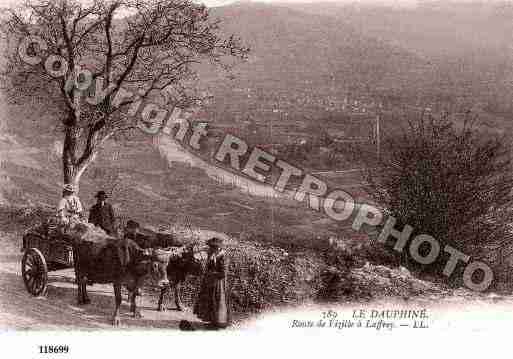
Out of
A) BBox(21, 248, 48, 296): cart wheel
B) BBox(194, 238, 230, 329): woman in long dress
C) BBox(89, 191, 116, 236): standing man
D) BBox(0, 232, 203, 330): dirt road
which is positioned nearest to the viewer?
BBox(194, 238, 230, 329): woman in long dress

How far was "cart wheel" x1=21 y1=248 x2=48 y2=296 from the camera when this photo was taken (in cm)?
819

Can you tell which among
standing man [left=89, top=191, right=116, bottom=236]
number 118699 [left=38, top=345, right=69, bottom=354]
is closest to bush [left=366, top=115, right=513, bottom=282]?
standing man [left=89, top=191, right=116, bottom=236]

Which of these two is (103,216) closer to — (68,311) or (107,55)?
(68,311)

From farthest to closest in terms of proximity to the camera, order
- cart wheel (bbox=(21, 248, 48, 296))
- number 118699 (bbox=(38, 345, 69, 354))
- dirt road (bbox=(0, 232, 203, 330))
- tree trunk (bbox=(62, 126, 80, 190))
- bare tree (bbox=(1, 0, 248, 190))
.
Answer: tree trunk (bbox=(62, 126, 80, 190)) < bare tree (bbox=(1, 0, 248, 190)) < cart wheel (bbox=(21, 248, 48, 296)) < number 118699 (bbox=(38, 345, 69, 354)) < dirt road (bbox=(0, 232, 203, 330))

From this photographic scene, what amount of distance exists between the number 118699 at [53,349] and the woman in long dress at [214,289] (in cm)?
240

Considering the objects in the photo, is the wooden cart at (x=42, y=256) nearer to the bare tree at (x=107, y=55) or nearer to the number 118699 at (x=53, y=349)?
the number 118699 at (x=53, y=349)

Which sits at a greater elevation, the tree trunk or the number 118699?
the tree trunk

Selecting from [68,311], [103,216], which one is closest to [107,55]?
[103,216]

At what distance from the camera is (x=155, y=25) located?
10719 mm

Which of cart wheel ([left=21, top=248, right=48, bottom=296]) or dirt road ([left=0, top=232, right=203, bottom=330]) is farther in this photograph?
cart wheel ([left=21, top=248, right=48, bottom=296])

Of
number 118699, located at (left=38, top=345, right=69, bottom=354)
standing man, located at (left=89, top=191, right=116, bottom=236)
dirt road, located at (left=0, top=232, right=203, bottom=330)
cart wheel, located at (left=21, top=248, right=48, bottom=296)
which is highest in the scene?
standing man, located at (left=89, top=191, right=116, bottom=236)

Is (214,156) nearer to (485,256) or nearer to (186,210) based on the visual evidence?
(186,210)

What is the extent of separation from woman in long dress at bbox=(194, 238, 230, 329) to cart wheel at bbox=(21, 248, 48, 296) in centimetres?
275

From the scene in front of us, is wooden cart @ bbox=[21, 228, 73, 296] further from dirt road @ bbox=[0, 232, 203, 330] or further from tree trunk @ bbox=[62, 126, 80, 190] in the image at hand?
tree trunk @ bbox=[62, 126, 80, 190]
